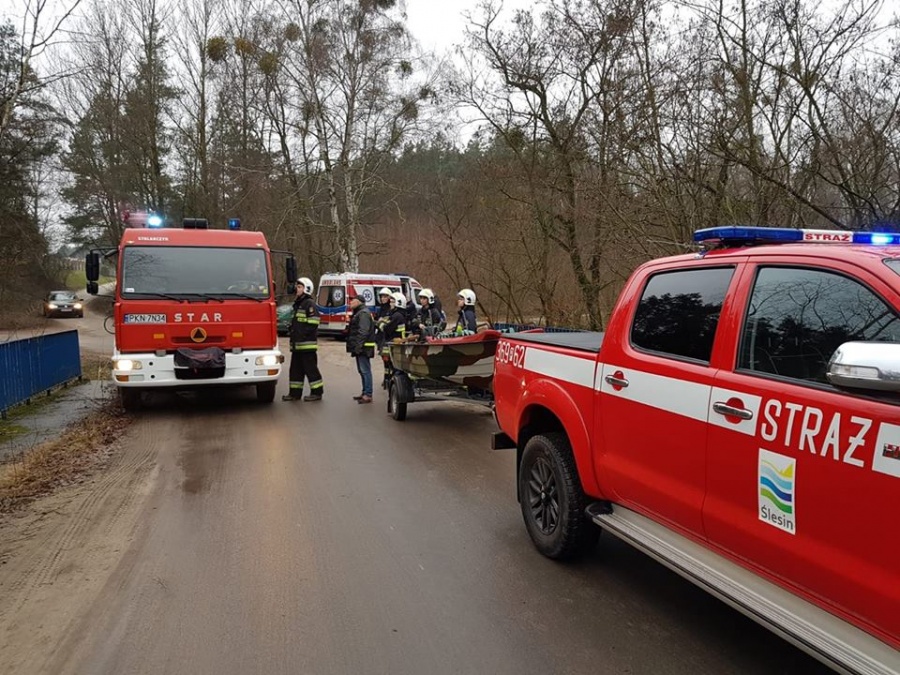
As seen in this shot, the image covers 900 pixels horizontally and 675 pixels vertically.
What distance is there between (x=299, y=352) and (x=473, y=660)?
7.98 metres

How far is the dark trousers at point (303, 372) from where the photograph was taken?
34.3 ft

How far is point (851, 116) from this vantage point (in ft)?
26.5

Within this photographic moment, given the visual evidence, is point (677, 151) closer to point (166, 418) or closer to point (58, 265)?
point (166, 418)

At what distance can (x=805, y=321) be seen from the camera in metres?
2.53

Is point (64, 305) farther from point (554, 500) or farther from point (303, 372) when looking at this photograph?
point (554, 500)

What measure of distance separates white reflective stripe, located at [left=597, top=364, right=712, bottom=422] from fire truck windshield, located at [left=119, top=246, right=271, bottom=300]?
23.9ft

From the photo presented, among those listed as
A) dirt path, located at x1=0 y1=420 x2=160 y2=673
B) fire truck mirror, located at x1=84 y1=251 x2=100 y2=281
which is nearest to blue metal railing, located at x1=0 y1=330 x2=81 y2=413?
fire truck mirror, located at x1=84 y1=251 x2=100 y2=281

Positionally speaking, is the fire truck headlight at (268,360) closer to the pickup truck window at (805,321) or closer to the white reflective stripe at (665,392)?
the white reflective stripe at (665,392)

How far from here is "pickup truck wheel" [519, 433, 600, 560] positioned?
3.85 metres

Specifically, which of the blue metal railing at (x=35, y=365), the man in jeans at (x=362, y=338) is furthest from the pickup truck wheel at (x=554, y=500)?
the blue metal railing at (x=35, y=365)

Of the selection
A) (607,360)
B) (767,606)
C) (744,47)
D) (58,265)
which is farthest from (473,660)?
(58,265)

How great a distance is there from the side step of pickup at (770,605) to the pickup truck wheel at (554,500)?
1.55 feet

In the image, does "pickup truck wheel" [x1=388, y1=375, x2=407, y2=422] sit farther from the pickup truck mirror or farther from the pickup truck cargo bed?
the pickup truck mirror

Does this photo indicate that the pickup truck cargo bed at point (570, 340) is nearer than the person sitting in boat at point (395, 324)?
Yes
